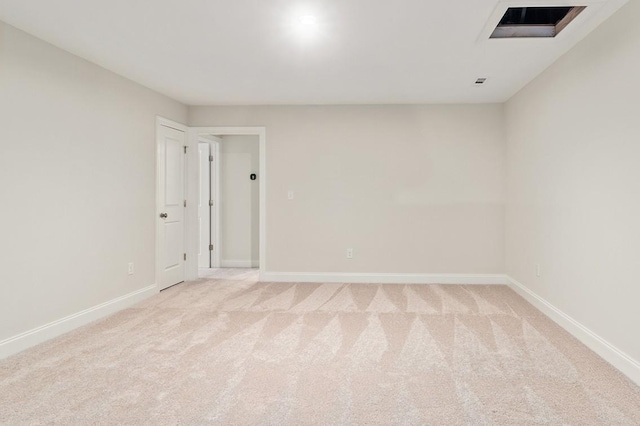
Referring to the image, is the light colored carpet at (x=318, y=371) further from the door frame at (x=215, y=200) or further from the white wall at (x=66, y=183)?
the door frame at (x=215, y=200)

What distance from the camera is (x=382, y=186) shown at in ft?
16.4

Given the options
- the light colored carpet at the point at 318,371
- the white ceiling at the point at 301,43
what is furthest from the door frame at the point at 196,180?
the light colored carpet at the point at 318,371

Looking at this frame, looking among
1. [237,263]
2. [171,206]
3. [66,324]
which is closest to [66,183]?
[66,324]

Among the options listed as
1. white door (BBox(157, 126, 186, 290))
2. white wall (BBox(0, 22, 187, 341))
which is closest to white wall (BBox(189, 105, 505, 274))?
white door (BBox(157, 126, 186, 290))

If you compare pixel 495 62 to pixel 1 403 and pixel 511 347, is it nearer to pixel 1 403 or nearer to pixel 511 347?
pixel 511 347

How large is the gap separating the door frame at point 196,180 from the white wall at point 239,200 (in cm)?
106

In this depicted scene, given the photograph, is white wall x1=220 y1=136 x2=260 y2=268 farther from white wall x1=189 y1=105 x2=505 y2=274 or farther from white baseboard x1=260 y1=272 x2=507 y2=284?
white baseboard x1=260 y1=272 x2=507 y2=284

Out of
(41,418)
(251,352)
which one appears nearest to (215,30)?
(251,352)

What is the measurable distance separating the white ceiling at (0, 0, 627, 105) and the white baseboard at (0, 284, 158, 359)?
229 centimetres

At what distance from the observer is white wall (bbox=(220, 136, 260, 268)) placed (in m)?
6.20

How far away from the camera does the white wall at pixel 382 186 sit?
489cm

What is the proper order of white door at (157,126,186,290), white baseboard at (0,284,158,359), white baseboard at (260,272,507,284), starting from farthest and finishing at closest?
white baseboard at (260,272,507,284), white door at (157,126,186,290), white baseboard at (0,284,158,359)

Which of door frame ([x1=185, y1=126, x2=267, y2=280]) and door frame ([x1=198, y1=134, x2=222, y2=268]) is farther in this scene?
door frame ([x1=198, y1=134, x2=222, y2=268])

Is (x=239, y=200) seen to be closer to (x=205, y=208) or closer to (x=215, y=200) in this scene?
(x=215, y=200)
